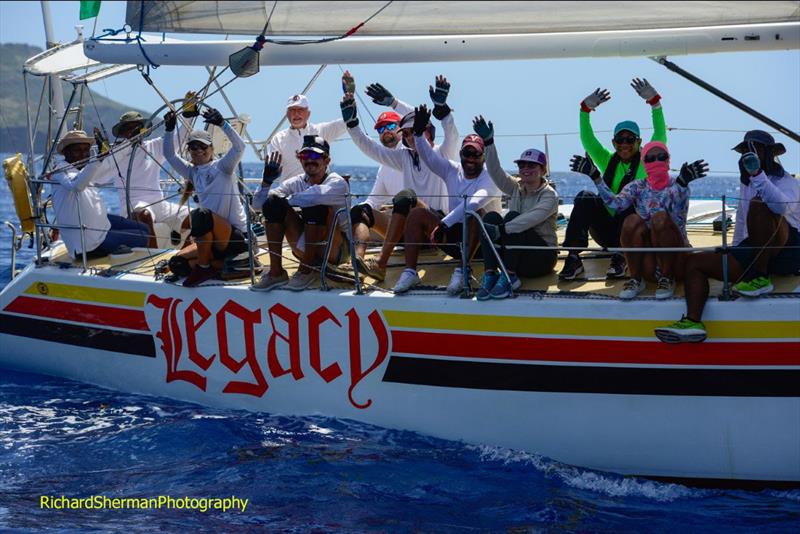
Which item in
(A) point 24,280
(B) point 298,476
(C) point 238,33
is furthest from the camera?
(A) point 24,280

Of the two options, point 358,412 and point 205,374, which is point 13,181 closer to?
point 205,374

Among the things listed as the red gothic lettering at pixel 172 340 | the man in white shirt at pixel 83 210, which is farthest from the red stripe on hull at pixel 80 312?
the man in white shirt at pixel 83 210

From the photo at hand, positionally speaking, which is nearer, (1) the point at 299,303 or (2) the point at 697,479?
(2) the point at 697,479

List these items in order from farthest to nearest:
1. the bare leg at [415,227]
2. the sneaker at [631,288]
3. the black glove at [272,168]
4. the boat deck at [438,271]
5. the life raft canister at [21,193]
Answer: the life raft canister at [21,193]
the black glove at [272,168]
the bare leg at [415,227]
the boat deck at [438,271]
the sneaker at [631,288]

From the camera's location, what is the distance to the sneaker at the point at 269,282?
738 cm

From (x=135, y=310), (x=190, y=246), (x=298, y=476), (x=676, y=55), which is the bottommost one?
(x=298, y=476)

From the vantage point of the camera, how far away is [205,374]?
772 centimetres

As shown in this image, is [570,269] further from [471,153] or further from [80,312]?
[80,312]

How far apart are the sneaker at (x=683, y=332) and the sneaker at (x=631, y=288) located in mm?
337

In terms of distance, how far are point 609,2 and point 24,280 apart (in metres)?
5.23

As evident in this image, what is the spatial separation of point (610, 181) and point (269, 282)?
8.27 feet

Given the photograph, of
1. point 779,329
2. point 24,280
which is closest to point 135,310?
point 24,280

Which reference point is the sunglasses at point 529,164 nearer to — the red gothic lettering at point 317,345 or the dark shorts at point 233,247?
the red gothic lettering at point 317,345

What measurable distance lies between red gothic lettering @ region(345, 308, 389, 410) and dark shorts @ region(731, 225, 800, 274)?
2.31 m
